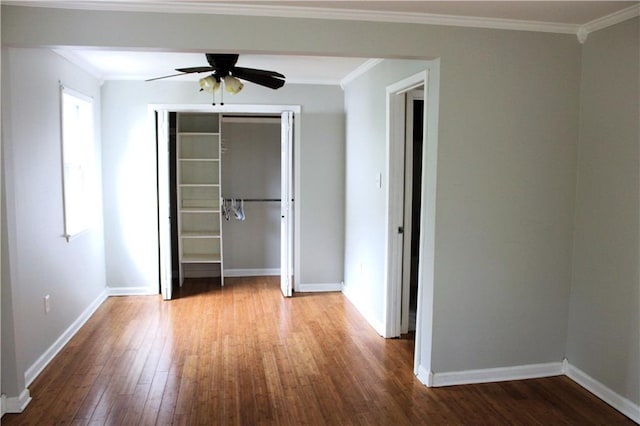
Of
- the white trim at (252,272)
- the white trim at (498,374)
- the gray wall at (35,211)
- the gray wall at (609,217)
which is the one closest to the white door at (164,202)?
the gray wall at (35,211)

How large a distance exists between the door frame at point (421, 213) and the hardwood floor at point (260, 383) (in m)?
0.27

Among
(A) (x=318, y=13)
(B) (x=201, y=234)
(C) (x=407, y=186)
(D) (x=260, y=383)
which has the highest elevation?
A: (A) (x=318, y=13)

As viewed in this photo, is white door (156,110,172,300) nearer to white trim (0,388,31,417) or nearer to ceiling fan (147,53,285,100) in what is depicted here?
ceiling fan (147,53,285,100)

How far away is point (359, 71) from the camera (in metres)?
5.08

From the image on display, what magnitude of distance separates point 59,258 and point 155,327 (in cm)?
103

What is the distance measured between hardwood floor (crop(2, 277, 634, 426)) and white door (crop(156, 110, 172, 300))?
2.07 ft

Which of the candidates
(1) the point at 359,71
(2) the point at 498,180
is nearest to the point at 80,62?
(1) the point at 359,71

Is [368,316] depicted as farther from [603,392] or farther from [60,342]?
[60,342]

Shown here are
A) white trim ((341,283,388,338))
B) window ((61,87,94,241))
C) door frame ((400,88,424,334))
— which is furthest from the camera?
white trim ((341,283,388,338))

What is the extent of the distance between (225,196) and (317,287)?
5.73ft

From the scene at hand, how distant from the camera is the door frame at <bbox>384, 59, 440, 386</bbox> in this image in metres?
3.36

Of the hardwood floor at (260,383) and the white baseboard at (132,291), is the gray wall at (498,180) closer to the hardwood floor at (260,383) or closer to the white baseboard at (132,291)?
the hardwood floor at (260,383)

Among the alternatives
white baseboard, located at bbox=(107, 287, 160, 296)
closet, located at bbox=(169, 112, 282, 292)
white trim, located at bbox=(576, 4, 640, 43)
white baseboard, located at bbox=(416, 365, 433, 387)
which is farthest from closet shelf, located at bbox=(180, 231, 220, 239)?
white trim, located at bbox=(576, 4, 640, 43)

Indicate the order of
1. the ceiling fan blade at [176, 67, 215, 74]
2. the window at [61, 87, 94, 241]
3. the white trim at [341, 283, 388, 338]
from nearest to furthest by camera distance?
the ceiling fan blade at [176, 67, 215, 74]
the window at [61, 87, 94, 241]
the white trim at [341, 283, 388, 338]
